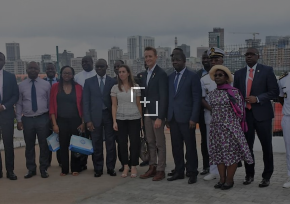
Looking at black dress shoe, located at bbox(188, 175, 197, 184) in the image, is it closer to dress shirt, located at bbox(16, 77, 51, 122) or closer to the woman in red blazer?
the woman in red blazer

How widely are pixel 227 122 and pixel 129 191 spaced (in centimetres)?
172

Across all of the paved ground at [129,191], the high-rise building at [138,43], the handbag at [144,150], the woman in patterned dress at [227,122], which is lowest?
the paved ground at [129,191]

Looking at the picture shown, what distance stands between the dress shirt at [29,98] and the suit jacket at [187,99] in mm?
2241

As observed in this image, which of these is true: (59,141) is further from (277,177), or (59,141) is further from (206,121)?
(277,177)

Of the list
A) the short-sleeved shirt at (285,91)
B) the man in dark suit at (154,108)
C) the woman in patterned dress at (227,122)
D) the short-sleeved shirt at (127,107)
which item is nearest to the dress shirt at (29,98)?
the short-sleeved shirt at (127,107)

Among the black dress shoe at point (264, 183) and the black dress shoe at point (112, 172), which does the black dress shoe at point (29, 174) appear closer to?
the black dress shoe at point (112, 172)

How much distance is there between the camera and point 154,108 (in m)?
5.87

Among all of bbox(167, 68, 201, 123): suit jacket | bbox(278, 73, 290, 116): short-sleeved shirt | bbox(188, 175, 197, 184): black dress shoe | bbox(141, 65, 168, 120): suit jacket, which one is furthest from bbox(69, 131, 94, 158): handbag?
bbox(278, 73, 290, 116): short-sleeved shirt

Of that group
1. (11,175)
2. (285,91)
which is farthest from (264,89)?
(11,175)

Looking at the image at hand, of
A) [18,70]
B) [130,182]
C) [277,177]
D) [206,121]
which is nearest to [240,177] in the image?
[277,177]

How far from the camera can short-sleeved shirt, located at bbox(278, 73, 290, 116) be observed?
17.1 ft

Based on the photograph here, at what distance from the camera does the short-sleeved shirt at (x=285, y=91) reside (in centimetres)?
521

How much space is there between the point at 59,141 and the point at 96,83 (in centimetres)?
121

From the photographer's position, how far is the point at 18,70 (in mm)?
9711
